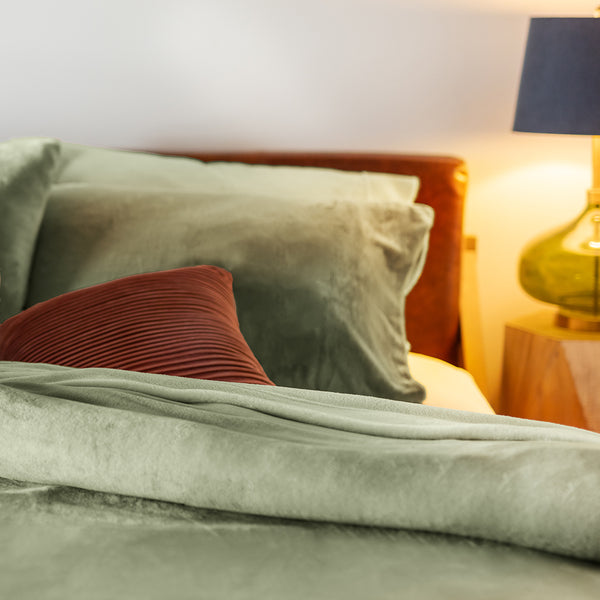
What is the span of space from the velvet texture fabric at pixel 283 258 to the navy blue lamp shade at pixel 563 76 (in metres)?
0.34

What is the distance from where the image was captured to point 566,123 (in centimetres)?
153

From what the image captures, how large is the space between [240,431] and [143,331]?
353 mm

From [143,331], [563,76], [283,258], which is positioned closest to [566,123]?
[563,76]

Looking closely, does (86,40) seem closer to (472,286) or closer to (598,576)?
(472,286)

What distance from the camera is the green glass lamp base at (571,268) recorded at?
5.49 ft

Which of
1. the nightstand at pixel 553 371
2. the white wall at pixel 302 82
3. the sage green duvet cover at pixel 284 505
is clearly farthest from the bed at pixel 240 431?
the white wall at pixel 302 82

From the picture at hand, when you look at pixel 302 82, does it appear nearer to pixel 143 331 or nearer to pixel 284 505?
pixel 143 331

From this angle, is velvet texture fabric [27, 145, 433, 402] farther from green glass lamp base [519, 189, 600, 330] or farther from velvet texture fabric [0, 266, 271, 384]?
green glass lamp base [519, 189, 600, 330]

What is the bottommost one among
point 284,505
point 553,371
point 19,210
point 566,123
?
point 553,371

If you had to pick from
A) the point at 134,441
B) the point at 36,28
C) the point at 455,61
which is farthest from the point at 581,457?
the point at 36,28

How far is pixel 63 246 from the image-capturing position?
4.51 feet

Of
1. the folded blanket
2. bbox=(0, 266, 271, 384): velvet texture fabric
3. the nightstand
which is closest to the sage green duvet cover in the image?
the folded blanket

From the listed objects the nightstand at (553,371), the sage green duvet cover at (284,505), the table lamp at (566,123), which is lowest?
the nightstand at (553,371)

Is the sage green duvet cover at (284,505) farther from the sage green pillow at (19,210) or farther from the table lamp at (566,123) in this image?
the table lamp at (566,123)
